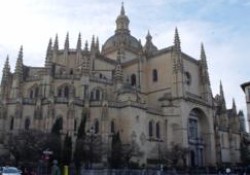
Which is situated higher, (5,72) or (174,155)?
(5,72)

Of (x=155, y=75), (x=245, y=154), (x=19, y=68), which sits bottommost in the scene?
(x=245, y=154)

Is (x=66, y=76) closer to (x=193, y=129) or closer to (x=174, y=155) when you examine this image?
(x=174, y=155)

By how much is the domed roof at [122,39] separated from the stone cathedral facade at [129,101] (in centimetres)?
133

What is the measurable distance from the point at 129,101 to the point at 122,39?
23.6m

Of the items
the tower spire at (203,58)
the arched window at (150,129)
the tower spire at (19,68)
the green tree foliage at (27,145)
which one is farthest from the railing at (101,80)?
the tower spire at (203,58)

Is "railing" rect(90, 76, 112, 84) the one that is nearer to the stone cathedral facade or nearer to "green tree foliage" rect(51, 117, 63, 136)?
the stone cathedral facade

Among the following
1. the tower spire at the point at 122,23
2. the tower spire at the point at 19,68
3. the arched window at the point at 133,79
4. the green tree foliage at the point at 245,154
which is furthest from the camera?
the tower spire at the point at 122,23

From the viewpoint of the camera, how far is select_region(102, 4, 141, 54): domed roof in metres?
63.1

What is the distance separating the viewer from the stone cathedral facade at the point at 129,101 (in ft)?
133

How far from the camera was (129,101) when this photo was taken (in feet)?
140

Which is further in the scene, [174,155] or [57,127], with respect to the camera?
[174,155]

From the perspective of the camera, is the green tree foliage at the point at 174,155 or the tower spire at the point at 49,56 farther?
the tower spire at the point at 49,56

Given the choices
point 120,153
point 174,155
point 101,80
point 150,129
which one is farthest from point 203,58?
point 120,153

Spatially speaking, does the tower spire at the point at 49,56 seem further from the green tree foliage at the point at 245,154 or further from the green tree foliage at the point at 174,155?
the green tree foliage at the point at 245,154
